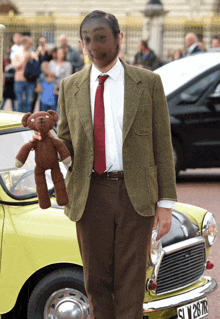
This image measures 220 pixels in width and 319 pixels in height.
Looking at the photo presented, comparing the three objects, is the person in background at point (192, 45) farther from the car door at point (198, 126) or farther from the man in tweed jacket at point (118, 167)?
the man in tweed jacket at point (118, 167)

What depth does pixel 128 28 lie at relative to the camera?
3453 cm

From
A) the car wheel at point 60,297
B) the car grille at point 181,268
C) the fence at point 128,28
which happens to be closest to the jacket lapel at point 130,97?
the car wheel at point 60,297

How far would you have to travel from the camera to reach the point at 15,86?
548 inches

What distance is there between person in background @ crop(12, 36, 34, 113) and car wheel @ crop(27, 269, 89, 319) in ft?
33.8

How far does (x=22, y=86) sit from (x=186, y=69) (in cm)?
508

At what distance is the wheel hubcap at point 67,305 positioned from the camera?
143 inches

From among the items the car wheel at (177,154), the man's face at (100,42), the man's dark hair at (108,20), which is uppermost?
the man's dark hair at (108,20)

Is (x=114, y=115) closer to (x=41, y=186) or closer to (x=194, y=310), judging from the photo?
(x=41, y=186)

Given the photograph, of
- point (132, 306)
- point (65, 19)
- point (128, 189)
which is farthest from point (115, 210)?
point (65, 19)

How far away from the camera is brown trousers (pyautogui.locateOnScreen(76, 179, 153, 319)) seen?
117 inches

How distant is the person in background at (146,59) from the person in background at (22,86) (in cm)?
242

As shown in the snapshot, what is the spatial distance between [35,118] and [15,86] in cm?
1121

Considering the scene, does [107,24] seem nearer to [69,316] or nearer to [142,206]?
[142,206]

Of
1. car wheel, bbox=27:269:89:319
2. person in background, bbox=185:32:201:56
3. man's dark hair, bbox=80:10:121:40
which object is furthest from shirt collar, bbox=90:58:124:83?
person in background, bbox=185:32:201:56
